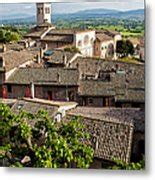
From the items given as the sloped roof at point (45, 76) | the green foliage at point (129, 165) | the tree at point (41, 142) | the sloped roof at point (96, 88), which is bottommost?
the green foliage at point (129, 165)

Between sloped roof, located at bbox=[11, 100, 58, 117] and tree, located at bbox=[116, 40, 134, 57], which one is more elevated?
tree, located at bbox=[116, 40, 134, 57]

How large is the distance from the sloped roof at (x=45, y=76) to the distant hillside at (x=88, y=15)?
0.29 metres

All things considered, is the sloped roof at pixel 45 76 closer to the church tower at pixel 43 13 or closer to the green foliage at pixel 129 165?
the church tower at pixel 43 13

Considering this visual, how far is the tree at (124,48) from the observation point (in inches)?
125

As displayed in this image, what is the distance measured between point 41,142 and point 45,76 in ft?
1.24

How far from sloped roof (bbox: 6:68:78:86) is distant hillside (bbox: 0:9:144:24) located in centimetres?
29

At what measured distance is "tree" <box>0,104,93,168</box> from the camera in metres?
3.18

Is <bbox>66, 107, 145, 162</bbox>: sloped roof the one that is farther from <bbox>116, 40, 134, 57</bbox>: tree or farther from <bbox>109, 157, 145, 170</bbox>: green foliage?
<bbox>116, 40, 134, 57</bbox>: tree

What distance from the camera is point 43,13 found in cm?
319

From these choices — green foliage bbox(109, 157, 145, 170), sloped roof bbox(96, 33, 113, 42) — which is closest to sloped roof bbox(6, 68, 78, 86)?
sloped roof bbox(96, 33, 113, 42)

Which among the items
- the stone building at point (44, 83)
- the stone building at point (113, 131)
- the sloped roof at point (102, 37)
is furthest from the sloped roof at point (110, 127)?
the sloped roof at point (102, 37)

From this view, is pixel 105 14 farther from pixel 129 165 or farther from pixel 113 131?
pixel 129 165

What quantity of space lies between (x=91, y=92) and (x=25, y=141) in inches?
18.7

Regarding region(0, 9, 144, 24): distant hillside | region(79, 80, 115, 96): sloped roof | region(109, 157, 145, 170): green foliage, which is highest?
region(0, 9, 144, 24): distant hillside
